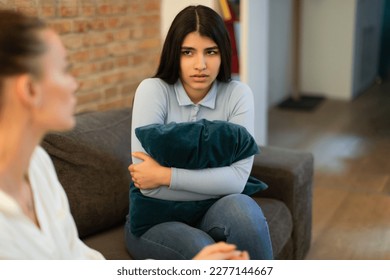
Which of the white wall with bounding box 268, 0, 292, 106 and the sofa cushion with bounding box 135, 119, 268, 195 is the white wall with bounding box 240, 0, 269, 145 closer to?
the white wall with bounding box 268, 0, 292, 106

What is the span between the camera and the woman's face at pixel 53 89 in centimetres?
83

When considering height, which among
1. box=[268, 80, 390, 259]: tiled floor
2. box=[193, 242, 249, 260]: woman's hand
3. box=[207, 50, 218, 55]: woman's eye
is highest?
box=[207, 50, 218, 55]: woman's eye

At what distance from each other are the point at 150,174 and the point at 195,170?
121 mm

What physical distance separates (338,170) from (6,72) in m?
2.75

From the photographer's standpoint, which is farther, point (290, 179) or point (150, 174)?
point (290, 179)

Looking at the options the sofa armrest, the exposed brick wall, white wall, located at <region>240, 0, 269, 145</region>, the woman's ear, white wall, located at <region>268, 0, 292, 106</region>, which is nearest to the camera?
the woman's ear

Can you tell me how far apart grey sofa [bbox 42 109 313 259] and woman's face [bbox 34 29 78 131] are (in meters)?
0.85

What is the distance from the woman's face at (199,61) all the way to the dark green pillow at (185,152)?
13 centimetres

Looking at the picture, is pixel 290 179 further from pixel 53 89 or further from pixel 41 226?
pixel 53 89

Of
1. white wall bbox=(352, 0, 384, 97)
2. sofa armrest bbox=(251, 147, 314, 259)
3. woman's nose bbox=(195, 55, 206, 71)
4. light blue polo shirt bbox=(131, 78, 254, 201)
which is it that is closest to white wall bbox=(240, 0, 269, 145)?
sofa armrest bbox=(251, 147, 314, 259)

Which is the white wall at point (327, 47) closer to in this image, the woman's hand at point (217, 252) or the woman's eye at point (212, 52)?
the woman's eye at point (212, 52)

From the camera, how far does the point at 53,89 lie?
840 millimetres

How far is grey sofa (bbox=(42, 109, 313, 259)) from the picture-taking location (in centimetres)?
174

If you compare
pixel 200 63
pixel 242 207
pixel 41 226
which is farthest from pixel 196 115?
pixel 41 226
